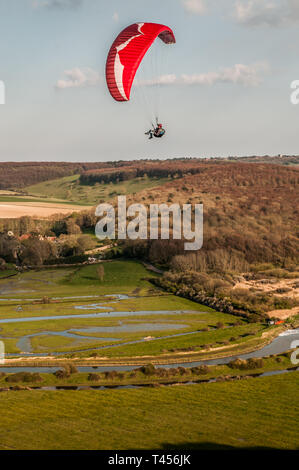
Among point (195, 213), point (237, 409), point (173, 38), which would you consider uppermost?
point (173, 38)

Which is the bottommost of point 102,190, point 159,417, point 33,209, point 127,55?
point 159,417

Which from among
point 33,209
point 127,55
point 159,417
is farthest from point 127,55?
point 33,209

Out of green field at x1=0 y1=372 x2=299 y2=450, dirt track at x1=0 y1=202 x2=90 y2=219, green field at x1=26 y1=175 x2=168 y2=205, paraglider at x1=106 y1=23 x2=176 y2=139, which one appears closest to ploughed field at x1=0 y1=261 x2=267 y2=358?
green field at x1=0 y1=372 x2=299 y2=450

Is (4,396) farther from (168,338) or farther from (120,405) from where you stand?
(168,338)

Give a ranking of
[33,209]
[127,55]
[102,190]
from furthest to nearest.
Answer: [102,190] < [33,209] < [127,55]

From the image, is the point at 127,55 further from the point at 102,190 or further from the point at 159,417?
the point at 102,190

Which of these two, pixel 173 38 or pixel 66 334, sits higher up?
pixel 173 38
